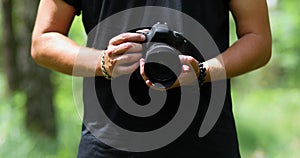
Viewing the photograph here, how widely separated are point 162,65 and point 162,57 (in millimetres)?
27

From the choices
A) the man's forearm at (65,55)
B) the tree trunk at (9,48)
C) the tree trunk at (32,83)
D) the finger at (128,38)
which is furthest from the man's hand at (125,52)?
the tree trunk at (9,48)

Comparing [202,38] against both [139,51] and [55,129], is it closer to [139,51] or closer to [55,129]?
[139,51]

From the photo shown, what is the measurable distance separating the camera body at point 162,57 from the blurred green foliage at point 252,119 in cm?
64

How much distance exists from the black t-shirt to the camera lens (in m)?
0.14

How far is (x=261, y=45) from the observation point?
2.52 m

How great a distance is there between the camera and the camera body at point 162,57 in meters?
2.28

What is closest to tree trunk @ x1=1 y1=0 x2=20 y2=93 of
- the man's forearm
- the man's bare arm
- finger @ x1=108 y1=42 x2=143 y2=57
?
the man's forearm

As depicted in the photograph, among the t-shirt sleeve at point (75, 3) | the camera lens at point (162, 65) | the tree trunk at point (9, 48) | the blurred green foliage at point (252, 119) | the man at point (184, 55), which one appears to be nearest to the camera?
the camera lens at point (162, 65)

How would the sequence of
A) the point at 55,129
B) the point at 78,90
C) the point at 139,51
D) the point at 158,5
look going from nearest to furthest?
the point at 139,51 < the point at 158,5 < the point at 78,90 < the point at 55,129

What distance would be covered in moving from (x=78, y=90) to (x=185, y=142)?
79 centimetres

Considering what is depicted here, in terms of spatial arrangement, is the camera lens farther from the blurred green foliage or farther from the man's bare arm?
the blurred green foliage

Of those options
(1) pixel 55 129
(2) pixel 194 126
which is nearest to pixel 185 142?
(2) pixel 194 126

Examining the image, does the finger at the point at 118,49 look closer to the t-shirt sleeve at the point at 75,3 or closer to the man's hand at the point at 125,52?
the man's hand at the point at 125,52

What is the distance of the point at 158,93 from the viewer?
→ 95.9 inches
